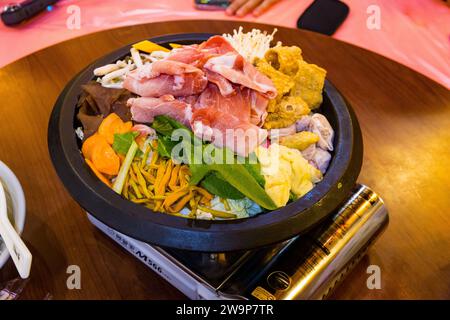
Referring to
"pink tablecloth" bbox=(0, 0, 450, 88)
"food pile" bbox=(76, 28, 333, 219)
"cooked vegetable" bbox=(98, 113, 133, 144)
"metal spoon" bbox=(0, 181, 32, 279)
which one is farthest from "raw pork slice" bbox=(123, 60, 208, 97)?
"pink tablecloth" bbox=(0, 0, 450, 88)

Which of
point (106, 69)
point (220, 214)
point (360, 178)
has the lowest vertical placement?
point (360, 178)

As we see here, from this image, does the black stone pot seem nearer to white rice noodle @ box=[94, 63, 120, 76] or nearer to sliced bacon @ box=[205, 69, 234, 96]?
white rice noodle @ box=[94, 63, 120, 76]

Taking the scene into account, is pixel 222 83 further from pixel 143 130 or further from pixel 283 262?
pixel 283 262

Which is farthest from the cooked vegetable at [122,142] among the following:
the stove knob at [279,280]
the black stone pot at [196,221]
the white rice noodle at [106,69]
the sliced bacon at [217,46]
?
the stove knob at [279,280]

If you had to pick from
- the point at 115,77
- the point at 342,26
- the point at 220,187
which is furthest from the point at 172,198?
the point at 342,26

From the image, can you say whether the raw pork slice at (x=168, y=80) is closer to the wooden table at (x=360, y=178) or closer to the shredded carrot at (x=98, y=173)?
the shredded carrot at (x=98, y=173)

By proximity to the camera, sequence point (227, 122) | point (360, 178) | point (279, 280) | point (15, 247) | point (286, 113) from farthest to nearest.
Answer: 1. point (360, 178)
2. point (286, 113)
3. point (227, 122)
4. point (279, 280)
5. point (15, 247)
